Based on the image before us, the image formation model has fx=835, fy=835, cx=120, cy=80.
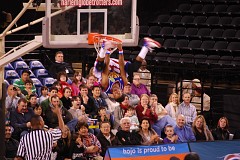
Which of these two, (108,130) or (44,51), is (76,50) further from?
(108,130)

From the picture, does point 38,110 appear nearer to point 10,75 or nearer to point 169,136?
point 169,136

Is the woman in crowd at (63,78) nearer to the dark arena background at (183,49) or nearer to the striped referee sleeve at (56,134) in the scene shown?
the dark arena background at (183,49)

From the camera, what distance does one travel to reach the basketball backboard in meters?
11.5

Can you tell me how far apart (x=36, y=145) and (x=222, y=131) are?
3.89 meters

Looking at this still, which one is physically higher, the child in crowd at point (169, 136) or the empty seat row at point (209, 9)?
the empty seat row at point (209, 9)

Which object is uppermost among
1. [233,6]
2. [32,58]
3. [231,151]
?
[233,6]

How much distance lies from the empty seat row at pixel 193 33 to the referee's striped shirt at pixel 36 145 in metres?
8.37

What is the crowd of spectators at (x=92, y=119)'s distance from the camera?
41.3 feet

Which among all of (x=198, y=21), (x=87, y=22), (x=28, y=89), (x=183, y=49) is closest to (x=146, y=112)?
(x=28, y=89)

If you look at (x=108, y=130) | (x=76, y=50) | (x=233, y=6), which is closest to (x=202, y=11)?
(x=233, y=6)

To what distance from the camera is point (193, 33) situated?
1973cm

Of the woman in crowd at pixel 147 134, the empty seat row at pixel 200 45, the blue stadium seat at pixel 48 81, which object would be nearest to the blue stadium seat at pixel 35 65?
the blue stadium seat at pixel 48 81

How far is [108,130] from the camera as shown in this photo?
42.4 ft

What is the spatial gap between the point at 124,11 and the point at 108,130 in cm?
192
